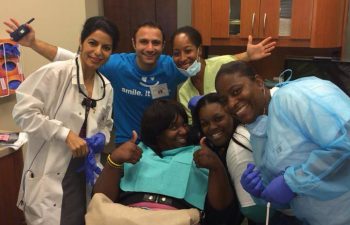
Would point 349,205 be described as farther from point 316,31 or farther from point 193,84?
point 316,31

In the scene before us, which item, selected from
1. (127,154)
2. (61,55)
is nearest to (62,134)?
(127,154)

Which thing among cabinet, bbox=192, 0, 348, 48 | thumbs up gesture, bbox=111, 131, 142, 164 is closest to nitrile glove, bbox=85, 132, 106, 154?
thumbs up gesture, bbox=111, 131, 142, 164

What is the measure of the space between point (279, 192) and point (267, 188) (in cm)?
4

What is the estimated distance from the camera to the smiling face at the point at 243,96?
123cm

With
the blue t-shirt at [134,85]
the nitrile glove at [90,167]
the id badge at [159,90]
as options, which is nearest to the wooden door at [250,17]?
the blue t-shirt at [134,85]

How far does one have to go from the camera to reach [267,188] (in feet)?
3.64

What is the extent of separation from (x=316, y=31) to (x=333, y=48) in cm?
33

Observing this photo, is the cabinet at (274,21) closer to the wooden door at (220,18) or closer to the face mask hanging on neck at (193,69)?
the wooden door at (220,18)

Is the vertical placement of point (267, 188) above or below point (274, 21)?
below

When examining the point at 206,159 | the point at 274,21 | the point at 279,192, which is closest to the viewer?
the point at 279,192

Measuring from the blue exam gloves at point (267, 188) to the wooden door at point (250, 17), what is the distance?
178 cm

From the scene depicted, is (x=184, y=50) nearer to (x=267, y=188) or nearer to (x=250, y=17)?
(x=250, y=17)

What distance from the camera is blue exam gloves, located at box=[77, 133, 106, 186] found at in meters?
1.64

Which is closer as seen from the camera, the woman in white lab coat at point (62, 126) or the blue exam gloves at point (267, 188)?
the blue exam gloves at point (267, 188)
